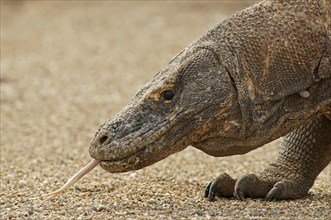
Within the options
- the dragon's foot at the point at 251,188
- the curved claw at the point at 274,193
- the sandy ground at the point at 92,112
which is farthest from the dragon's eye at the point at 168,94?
the curved claw at the point at 274,193

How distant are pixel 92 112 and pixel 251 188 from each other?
18.2 feet

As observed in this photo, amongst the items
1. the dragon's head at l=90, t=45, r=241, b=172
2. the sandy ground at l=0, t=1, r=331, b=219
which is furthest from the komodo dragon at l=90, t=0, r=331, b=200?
the sandy ground at l=0, t=1, r=331, b=219

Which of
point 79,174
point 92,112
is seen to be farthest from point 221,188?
point 92,112

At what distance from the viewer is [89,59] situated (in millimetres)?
15422

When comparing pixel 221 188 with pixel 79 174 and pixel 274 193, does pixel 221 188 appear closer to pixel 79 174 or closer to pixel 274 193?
pixel 274 193

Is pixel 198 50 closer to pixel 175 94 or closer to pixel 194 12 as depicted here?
pixel 175 94

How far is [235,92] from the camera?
18.1 ft

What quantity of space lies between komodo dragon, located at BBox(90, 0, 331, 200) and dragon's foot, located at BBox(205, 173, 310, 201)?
466mm

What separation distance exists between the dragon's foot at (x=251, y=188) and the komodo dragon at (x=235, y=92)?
466 mm

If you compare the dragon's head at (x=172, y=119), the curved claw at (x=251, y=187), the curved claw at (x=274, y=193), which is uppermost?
the dragon's head at (x=172, y=119)

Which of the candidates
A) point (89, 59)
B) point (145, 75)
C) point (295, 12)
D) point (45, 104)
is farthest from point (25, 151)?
point (89, 59)

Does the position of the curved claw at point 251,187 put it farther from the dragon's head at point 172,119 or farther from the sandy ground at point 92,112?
the dragon's head at point 172,119

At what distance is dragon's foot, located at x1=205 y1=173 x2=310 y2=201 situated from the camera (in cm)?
609

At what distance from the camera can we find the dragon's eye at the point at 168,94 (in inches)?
217
